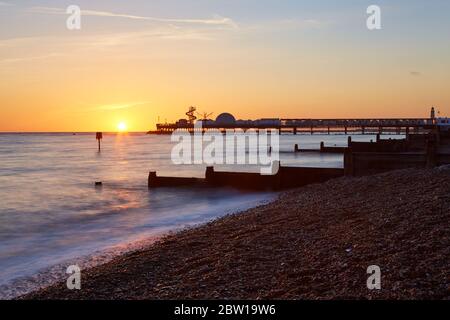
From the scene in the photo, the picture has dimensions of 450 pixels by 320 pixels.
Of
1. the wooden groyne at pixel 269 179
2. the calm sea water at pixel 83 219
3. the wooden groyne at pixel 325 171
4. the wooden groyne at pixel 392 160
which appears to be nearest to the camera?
the calm sea water at pixel 83 219

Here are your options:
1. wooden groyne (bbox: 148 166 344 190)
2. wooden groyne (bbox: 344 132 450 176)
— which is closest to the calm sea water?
wooden groyne (bbox: 148 166 344 190)

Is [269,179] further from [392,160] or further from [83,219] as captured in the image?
[83,219]

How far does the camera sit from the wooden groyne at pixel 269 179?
2479cm

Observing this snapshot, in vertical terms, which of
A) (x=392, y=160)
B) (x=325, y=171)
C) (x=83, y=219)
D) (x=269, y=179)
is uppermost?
(x=392, y=160)

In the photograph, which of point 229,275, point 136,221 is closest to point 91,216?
point 136,221

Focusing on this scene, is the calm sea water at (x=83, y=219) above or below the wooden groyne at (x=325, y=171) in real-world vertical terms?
below

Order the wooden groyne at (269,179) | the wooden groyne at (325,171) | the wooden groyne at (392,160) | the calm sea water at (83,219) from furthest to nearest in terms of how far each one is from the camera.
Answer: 1. the wooden groyne at (269,179)
2. the wooden groyne at (325,171)
3. the wooden groyne at (392,160)
4. the calm sea water at (83,219)

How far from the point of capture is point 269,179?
26.2 m

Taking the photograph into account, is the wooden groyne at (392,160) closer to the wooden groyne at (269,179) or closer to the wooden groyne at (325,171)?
the wooden groyne at (325,171)

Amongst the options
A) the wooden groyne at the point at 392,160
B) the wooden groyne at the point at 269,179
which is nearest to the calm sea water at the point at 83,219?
the wooden groyne at the point at 269,179

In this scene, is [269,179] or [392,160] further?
[269,179]

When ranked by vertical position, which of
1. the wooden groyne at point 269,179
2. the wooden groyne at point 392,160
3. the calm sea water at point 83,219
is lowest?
the calm sea water at point 83,219

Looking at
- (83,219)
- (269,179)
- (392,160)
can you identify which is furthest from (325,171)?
(83,219)

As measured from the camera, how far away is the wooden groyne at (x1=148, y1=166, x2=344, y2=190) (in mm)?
24794
